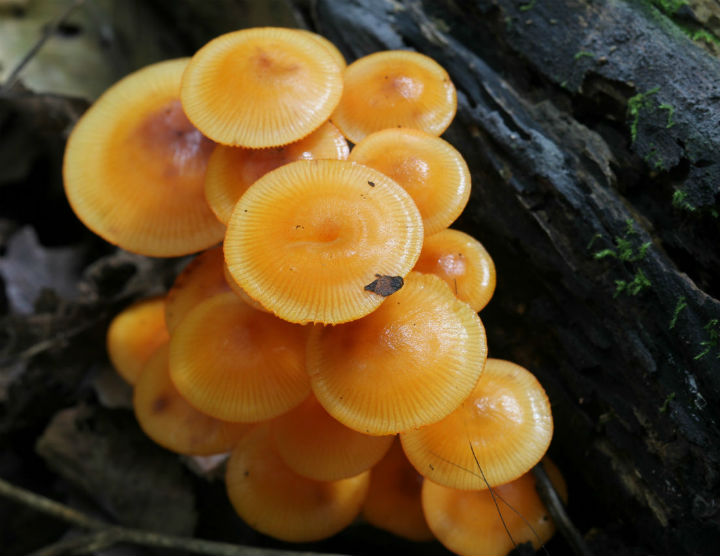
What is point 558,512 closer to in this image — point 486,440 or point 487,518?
point 487,518

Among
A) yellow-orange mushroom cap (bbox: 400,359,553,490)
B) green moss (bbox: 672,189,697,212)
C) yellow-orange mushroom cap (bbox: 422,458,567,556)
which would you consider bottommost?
yellow-orange mushroom cap (bbox: 422,458,567,556)

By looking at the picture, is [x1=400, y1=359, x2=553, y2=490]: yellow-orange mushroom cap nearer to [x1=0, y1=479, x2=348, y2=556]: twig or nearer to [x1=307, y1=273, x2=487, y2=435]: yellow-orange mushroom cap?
[x1=307, y1=273, x2=487, y2=435]: yellow-orange mushroom cap

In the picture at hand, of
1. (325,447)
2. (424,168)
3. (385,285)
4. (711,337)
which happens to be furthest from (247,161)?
(711,337)

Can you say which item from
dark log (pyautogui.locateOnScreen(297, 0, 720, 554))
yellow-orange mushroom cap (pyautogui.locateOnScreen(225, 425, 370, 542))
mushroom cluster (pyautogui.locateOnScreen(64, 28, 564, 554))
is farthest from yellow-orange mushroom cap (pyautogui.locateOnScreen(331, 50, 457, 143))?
yellow-orange mushroom cap (pyautogui.locateOnScreen(225, 425, 370, 542))

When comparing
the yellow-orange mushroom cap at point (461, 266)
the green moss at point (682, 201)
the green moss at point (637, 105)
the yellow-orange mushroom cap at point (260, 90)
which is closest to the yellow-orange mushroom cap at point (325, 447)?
the yellow-orange mushroom cap at point (461, 266)

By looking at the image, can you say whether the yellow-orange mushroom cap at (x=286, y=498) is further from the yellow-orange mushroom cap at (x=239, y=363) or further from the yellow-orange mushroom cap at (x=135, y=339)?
the yellow-orange mushroom cap at (x=135, y=339)

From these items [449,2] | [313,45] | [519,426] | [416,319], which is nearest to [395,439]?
[519,426]
